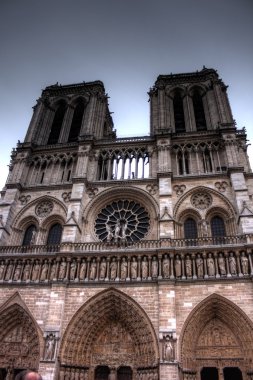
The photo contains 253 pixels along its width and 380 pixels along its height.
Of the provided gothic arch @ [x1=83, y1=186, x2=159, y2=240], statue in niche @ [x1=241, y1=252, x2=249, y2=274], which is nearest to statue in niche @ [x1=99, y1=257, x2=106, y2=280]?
gothic arch @ [x1=83, y1=186, x2=159, y2=240]

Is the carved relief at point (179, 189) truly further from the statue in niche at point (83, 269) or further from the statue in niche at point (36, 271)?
the statue in niche at point (36, 271)

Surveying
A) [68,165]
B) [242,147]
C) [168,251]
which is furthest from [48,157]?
[242,147]

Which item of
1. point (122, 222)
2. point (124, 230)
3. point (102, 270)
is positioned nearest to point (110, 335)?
point (102, 270)

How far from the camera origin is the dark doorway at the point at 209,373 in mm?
12414

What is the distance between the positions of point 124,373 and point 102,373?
947mm

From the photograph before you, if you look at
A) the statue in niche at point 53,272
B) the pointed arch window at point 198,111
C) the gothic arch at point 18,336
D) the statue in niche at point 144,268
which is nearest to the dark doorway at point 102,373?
the gothic arch at point 18,336

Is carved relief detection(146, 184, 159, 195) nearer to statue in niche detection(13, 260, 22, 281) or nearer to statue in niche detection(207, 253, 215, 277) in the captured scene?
statue in niche detection(207, 253, 215, 277)

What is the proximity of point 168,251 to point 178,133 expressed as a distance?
332 inches

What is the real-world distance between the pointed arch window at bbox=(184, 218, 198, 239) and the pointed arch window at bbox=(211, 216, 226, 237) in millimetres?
882

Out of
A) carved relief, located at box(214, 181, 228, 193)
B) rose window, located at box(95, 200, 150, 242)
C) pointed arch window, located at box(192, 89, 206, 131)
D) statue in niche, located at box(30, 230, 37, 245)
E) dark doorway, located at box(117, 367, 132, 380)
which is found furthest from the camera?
pointed arch window, located at box(192, 89, 206, 131)

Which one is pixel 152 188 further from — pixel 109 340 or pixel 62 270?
pixel 109 340

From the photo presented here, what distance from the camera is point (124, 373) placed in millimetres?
Answer: 12922

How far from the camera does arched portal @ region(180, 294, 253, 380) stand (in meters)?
12.1

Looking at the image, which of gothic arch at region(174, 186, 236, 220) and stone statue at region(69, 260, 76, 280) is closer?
stone statue at region(69, 260, 76, 280)
